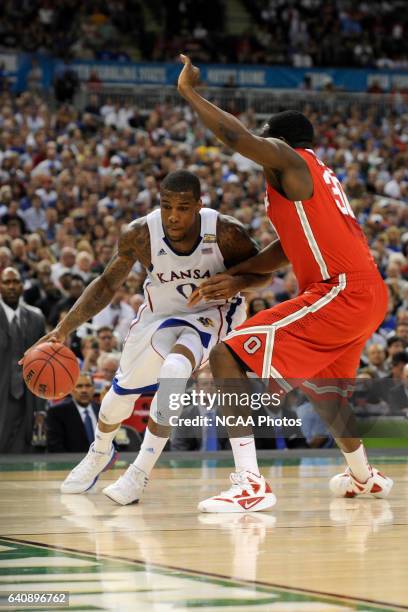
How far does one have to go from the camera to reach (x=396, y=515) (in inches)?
250

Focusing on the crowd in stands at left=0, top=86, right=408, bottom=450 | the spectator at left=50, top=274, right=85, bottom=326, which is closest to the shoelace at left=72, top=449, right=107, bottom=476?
the crowd in stands at left=0, top=86, right=408, bottom=450

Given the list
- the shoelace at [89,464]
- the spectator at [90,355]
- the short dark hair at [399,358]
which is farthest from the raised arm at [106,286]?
the short dark hair at [399,358]

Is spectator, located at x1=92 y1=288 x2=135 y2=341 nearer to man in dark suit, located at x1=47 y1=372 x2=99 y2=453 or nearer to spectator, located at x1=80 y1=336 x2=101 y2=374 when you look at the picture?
spectator, located at x1=80 y1=336 x2=101 y2=374

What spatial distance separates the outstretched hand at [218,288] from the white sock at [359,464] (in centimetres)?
113

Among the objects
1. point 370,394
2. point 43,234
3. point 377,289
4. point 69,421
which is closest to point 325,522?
point 377,289

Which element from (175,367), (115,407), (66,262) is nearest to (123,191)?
(66,262)

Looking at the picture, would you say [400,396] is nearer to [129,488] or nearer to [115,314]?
[115,314]

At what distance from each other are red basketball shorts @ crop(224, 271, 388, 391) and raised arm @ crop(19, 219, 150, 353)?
44.3 inches

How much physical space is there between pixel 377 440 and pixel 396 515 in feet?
17.6

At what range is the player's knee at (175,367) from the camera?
21.8ft

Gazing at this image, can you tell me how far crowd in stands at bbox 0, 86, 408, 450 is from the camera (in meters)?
13.3

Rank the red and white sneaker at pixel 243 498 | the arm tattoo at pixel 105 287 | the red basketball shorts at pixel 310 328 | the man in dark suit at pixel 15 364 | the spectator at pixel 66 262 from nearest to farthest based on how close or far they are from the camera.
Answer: the red basketball shorts at pixel 310 328, the red and white sneaker at pixel 243 498, the arm tattoo at pixel 105 287, the man in dark suit at pixel 15 364, the spectator at pixel 66 262

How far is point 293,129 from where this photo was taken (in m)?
Result: 6.59

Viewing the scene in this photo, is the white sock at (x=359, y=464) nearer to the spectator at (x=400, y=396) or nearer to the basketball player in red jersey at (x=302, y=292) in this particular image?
the basketball player in red jersey at (x=302, y=292)
